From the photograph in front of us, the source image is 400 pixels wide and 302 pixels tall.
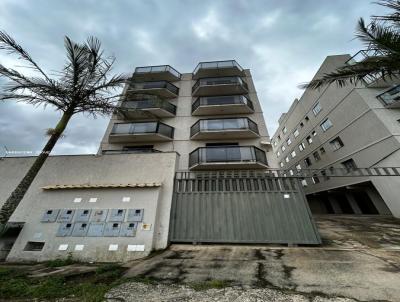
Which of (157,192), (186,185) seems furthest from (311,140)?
(157,192)

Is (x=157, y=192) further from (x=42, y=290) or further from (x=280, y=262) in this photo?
(x=280, y=262)

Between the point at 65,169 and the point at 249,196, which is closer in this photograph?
the point at 249,196

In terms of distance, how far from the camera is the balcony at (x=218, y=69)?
17.6m

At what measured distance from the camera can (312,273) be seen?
3871 millimetres

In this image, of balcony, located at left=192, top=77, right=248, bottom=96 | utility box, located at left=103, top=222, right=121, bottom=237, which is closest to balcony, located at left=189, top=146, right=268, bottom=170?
utility box, located at left=103, top=222, right=121, bottom=237

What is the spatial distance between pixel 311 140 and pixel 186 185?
2084 centimetres

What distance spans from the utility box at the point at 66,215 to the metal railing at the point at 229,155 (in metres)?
6.98

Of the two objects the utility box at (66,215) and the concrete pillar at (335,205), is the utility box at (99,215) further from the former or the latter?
the concrete pillar at (335,205)

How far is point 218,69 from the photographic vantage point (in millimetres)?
17641

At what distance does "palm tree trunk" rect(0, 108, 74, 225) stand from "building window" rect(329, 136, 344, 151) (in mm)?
22205

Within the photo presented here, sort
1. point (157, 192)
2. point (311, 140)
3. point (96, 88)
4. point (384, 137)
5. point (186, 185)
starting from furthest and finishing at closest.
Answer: point (311, 140)
point (384, 137)
point (186, 185)
point (157, 192)
point (96, 88)

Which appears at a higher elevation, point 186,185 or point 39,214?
point 186,185

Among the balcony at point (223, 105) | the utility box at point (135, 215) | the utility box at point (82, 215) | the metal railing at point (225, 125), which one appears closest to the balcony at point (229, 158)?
the metal railing at point (225, 125)

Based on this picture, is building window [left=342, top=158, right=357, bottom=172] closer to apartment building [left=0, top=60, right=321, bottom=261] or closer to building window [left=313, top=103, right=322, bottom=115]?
building window [left=313, top=103, right=322, bottom=115]
